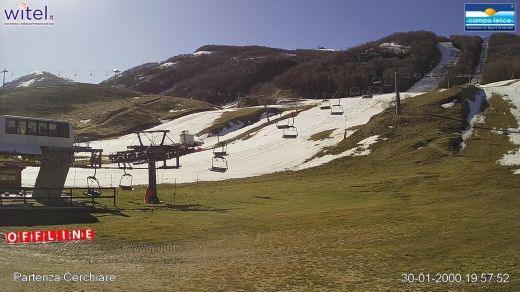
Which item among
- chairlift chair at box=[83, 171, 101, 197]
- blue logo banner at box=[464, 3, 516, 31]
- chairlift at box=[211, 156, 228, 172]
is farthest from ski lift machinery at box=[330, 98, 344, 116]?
blue logo banner at box=[464, 3, 516, 31]

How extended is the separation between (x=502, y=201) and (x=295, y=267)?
1788cm

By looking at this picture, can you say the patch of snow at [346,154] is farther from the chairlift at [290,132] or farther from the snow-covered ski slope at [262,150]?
the chairlift at [290,132]

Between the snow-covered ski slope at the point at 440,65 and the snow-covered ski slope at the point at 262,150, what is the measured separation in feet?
199

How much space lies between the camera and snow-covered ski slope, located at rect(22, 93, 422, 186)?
5688cm

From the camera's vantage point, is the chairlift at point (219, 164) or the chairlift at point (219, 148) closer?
the chairlift at point (219, 164)

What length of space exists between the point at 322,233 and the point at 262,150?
45.9 metres

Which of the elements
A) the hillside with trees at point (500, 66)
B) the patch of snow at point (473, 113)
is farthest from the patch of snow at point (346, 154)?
the hillside with trees at point (500, 66)

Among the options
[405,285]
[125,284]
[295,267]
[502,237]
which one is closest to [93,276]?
[125,284]

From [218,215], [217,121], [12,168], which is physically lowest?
[218,215]

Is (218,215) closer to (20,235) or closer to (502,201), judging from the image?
(20,235)

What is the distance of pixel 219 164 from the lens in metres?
62.6

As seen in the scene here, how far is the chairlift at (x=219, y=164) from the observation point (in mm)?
59419

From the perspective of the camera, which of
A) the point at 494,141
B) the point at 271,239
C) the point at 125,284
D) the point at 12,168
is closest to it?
the point at 125,284

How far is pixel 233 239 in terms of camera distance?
20.4m
